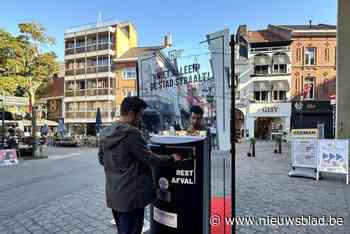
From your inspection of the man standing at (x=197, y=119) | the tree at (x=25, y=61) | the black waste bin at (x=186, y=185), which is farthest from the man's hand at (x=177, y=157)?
the tree at (x=25, y=61)

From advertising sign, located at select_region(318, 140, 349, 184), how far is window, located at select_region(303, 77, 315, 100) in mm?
19552

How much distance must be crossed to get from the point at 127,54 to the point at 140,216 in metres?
32.2

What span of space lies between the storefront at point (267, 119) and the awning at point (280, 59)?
4054 mm

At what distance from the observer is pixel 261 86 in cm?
2591

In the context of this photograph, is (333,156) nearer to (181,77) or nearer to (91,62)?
(181,77)

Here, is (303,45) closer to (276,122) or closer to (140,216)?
(276,122)

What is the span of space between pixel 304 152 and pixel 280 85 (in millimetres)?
20031

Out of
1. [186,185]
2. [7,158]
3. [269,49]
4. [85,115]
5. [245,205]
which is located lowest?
[7,158]

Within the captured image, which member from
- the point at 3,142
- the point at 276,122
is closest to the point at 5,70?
the point at 3,142

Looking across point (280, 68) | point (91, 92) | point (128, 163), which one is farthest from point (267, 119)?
point (128, 163)

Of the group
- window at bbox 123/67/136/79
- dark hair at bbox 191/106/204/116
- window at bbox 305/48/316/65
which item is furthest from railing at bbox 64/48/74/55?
dark hair at bbox 191/106/204/116

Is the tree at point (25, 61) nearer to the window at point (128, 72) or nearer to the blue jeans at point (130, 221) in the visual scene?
the window at point (128, 72)

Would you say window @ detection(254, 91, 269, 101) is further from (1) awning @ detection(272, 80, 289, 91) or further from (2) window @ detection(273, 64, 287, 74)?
(2) window @ detection(273, 64, 287, 74)

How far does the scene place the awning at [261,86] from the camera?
2575cm
